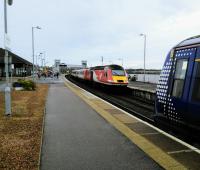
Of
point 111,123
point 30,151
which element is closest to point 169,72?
point 111,123

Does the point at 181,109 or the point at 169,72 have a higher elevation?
the point at 169,72

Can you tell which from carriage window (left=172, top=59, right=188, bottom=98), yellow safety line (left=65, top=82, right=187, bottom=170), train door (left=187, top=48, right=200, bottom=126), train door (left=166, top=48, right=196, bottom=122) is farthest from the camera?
carriage window (left=172, top=59, right=188, bottom=98)

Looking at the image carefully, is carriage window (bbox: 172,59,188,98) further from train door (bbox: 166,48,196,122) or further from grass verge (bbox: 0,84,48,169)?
grass verge (bbox: 0,84,48,169)

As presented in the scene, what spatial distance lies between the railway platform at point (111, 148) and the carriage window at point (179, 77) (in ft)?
4.14

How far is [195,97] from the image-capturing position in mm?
8344

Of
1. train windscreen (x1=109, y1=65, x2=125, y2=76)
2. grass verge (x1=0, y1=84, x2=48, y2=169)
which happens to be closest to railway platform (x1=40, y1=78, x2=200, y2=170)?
grass verge (x1=0, y1=84, x2=48, y2=169)

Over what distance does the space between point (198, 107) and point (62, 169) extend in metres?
3.42

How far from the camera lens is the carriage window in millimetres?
9131

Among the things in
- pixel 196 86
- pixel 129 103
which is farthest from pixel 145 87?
pixel 196 86

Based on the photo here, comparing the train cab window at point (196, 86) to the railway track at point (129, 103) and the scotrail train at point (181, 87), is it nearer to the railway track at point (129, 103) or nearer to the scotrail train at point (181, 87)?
the scotrail train at point (181, 87)

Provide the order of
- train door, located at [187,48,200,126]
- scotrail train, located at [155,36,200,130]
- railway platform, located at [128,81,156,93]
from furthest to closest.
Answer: railway platform, located at [128,81,156,93], scotrail train, located at [155,36,200,130], train door, located at [187,48,200,126]

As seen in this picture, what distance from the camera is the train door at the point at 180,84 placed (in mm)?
8766

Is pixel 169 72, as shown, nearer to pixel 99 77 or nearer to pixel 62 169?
pixel 62 169

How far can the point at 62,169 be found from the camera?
673 cm
